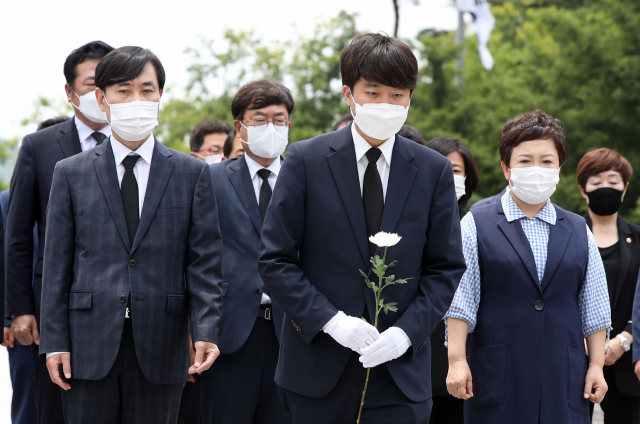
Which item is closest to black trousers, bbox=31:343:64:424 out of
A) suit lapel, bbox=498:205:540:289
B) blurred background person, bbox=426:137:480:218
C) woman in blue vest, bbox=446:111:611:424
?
woman in blue vest, bbox=446:111:611:424

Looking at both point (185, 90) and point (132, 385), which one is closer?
point (132, 385)

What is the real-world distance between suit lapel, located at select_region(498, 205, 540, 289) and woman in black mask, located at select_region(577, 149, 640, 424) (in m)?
1.96

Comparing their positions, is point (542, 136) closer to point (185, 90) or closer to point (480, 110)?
point (480, 110)

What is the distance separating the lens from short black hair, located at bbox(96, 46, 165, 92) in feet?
13.6

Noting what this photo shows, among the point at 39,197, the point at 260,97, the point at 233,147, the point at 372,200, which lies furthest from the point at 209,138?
the point at 372,200

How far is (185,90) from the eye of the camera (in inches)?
1516

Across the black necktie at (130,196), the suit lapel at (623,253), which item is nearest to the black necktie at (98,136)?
the black necktie at (130,196)

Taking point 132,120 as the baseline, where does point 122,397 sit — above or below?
below

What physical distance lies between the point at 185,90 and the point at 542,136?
35.4 m

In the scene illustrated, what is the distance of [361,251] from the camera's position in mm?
3389

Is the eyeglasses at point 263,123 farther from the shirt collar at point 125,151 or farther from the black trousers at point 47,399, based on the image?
the black trousers at point 47,399

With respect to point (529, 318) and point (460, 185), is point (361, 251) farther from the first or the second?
point (460, 185)

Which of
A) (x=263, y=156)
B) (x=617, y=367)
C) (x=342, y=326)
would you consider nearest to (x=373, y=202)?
(x=342, y=326)

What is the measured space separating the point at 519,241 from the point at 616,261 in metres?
2.09
